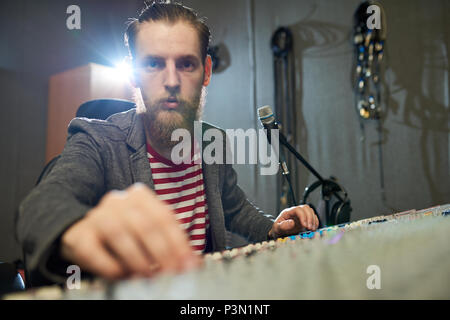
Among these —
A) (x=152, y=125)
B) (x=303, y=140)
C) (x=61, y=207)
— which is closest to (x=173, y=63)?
(x=152, y=125)

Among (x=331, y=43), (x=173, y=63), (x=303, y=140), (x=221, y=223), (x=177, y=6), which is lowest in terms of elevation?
(x=221, y=223)

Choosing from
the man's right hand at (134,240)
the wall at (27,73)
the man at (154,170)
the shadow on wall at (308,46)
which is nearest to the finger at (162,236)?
the man's right hand at (134,240)

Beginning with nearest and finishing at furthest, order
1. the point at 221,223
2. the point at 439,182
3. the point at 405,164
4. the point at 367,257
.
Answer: the point at 367,257 → the point at 221,223 → the point at 439,182 → the point at 405,164

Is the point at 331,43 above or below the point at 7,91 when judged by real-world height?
above

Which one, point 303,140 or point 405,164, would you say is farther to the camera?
point 303,140

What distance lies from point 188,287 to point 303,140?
2.67m

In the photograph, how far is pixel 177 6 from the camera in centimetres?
118

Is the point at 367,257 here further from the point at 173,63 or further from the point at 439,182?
the point at 439,182

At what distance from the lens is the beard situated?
1040 mm

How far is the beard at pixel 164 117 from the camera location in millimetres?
1040

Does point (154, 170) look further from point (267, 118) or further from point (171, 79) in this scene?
point (267, 118)

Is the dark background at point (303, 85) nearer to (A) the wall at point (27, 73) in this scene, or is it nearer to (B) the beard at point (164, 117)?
(A) the wall at point (27, 73)

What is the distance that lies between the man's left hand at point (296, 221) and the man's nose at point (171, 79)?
0.55 m

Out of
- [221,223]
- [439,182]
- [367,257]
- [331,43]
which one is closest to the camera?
[367,257]
